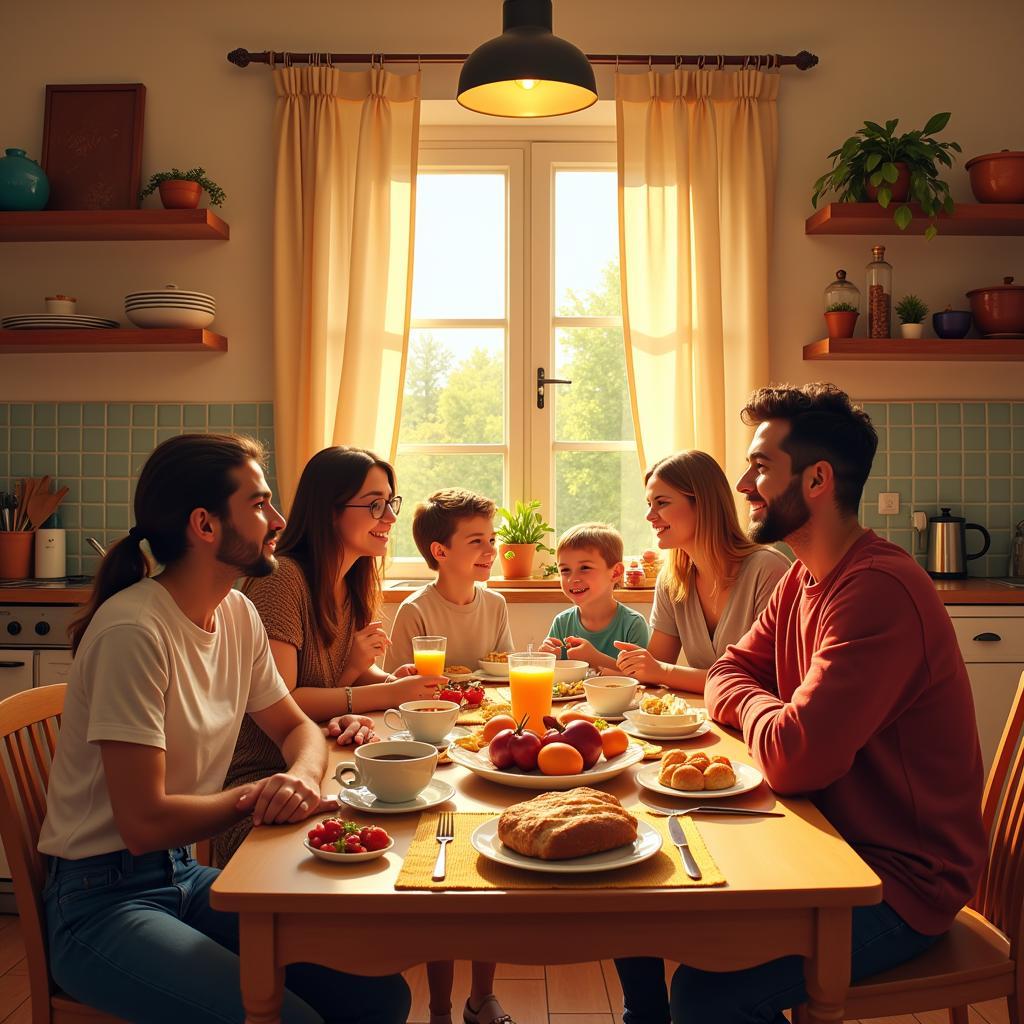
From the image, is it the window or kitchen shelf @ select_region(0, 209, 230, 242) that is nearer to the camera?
kitchen shelf @ select_region(0, 209, 230, 242)

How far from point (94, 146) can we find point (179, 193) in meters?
0.41

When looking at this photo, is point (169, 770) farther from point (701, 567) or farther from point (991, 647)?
point (991, 647)

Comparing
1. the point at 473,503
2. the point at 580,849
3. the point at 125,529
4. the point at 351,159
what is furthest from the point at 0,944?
the point at 351,159

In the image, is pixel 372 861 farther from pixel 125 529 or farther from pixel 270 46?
pixel 270 46

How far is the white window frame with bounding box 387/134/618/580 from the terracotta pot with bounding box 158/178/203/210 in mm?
837

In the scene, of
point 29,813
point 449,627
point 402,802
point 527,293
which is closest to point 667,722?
point 402,802

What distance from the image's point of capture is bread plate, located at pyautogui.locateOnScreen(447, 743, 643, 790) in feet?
4.97

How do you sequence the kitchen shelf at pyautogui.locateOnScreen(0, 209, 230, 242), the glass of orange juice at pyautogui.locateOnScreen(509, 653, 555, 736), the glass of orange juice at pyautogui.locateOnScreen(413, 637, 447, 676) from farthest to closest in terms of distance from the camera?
the kitchen shelf at pyautogui.locateOnScreen(0, 209, 230, 242) < the glass of orange juice at pyautogui.locateOnScreen(413, 637, 447, 676) < the glass of orange juice at pyautogui.locateOnScreen(509, 653, 555, 736)

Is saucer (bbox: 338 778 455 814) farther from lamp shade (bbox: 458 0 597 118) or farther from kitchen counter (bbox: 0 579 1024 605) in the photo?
kitchen counter (bbox: 0 579 1024 605)

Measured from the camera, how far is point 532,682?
1871 mm

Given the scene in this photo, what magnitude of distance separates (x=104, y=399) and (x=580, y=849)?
3.08 metres

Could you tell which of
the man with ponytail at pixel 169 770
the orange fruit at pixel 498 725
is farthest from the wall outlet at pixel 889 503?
the man with ponytail at pixel 169 770

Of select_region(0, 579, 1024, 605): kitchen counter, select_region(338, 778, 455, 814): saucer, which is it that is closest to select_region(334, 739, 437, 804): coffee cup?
select_region(338, 778, 455, 814): saucer

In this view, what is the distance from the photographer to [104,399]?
12.4 ft
